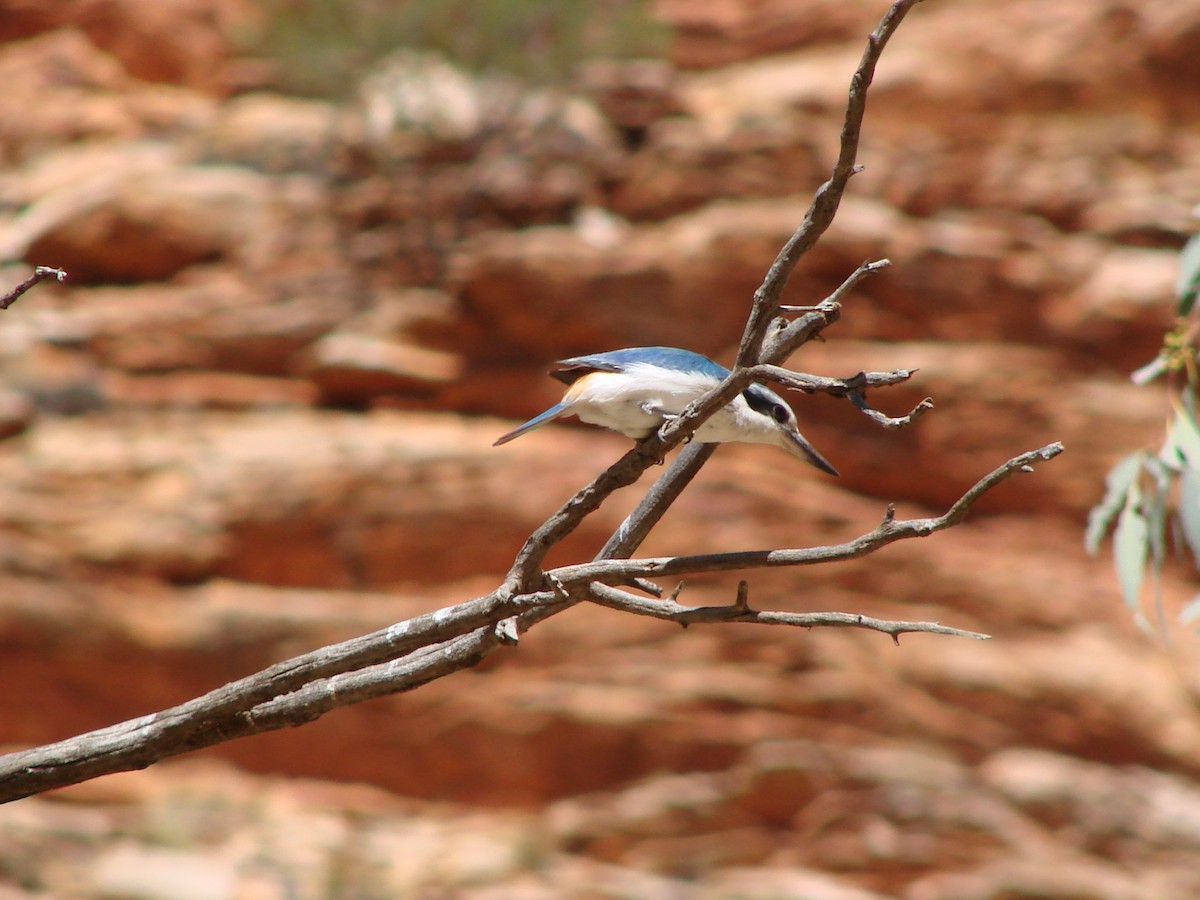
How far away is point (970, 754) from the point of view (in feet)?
17.7

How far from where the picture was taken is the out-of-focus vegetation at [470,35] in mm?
7098

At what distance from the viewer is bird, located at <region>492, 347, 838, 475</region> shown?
2.05 meters

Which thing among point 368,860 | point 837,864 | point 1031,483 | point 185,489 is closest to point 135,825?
point 368,860

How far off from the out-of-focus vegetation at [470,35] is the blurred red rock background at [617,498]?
444 millimetres

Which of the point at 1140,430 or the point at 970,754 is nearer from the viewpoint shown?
the point at 970,754

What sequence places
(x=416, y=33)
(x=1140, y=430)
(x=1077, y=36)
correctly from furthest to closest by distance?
(x=416, y=33)
(x=1077, y=36)
(x=1140, y=430)

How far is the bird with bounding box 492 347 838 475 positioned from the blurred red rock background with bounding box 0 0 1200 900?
327 cm

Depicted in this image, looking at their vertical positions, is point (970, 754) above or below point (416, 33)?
below

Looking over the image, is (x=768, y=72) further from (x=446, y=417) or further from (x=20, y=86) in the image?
(x=20, y=86)

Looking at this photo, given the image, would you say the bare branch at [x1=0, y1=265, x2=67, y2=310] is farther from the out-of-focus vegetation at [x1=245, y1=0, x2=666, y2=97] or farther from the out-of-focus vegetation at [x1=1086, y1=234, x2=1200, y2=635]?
the out-of-focus vegetation at [x1=245, y1=0, x2=666, y2=97]

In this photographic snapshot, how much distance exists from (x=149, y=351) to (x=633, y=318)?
2.66 m

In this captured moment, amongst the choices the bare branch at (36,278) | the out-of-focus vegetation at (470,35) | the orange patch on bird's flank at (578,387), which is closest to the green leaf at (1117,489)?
the orange patch on bird's flank at (578,387)

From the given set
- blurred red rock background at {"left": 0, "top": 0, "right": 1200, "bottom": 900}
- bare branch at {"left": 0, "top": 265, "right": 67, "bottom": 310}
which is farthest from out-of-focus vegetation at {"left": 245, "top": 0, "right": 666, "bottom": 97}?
bare branch at {"left": 0, "top": 265, "right": 67, "bottom": 310}

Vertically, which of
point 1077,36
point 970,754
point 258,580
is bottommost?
point 970,754
